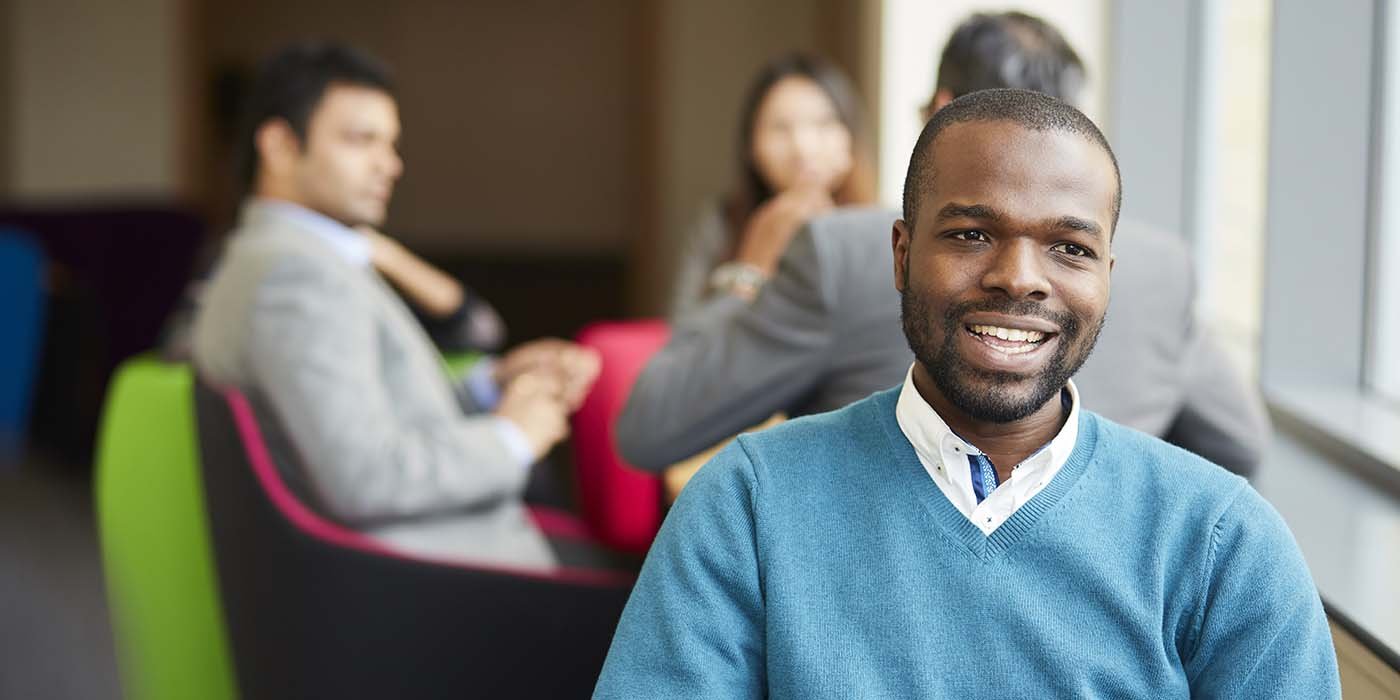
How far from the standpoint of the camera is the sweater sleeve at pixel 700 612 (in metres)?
1.20

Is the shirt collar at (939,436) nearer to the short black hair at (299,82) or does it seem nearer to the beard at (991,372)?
the beard at (991,372)

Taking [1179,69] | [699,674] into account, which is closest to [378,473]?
[699,674]

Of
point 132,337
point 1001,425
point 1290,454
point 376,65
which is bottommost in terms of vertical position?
point 132,337

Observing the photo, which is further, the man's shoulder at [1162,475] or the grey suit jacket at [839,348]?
the grey suit jacket at [839,348]

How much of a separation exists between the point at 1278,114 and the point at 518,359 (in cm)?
143

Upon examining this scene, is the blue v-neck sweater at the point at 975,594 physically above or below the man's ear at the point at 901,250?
below

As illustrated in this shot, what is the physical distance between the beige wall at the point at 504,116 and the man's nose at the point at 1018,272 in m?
11.8

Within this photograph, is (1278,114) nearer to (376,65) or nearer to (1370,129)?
(1370,129)

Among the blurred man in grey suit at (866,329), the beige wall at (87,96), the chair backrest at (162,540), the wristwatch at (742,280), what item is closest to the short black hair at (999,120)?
the blurred man in grey suit at (866,329)

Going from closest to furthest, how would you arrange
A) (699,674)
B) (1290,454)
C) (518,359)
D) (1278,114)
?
(699,674) → (1290,454) → (1278,114) → (518,359)

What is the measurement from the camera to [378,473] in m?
2.36

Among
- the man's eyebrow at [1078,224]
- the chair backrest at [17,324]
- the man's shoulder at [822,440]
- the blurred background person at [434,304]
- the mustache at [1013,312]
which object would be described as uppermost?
the man's eyebrow at [1078,224]

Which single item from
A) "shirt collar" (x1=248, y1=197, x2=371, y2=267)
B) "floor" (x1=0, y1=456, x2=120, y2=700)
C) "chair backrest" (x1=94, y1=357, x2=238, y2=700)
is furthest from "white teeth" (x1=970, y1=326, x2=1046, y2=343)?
"floor" (x1=0, y1=456, x2=120, y2=700)

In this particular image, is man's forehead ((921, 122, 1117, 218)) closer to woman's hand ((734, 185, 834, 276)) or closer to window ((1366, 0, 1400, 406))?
woman's hand ((734, 185, 834, 276))
